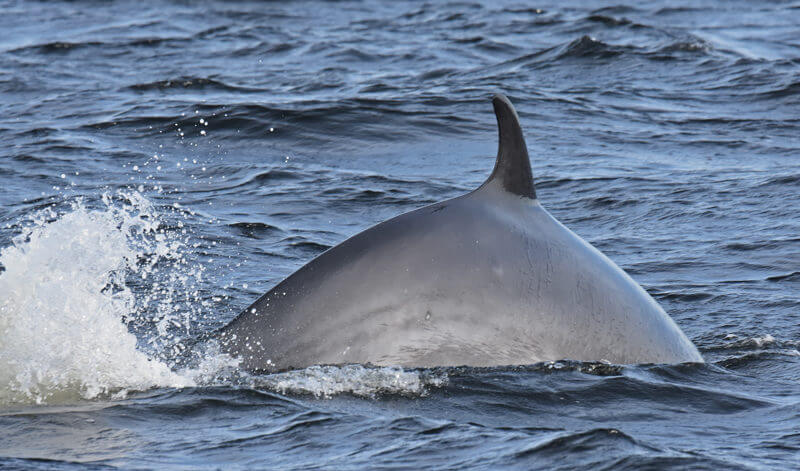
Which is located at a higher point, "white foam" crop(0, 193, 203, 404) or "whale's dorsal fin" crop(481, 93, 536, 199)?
"whale's dorsal fin" crop(481, 93, 536, 199)

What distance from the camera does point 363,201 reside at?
1378 centimetres

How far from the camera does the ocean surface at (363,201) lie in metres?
6.69

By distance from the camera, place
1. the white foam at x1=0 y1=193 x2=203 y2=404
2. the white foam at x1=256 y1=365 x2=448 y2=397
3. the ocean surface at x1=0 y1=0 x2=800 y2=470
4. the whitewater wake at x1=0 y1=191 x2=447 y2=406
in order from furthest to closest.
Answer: the white foam at x1=0 y1=193 x2=203 y2=404 < the whitewater wake at x1=0 y1=191 x2=447 y2=406 < the white foam at x1=256 y1=365 x2=448 y2=397 < the ocean surface at x1=0 y1=0 x2=800 y2=470

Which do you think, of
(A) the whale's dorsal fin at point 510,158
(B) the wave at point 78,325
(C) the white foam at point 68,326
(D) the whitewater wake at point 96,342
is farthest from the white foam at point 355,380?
(A) the whale's dorsal fin at point 510,158

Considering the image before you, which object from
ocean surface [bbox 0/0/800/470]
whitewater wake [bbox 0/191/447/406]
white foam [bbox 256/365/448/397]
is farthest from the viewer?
whitewater wake [bbox 0/191/447/406]

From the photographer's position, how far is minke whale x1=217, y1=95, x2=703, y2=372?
22.0ft

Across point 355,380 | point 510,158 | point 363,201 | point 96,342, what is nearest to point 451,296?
point 355,380

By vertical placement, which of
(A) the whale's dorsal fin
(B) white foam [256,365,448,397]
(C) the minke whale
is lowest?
(B) white foam [256,365,448,397]

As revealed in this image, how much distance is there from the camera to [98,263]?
28.8 ft

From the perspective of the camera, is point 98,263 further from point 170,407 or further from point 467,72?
point 467,72

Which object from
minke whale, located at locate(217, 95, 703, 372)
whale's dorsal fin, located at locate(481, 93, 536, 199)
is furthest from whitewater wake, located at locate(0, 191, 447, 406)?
whale's dorsal fin, located at locate(481, 93, 536, 199)

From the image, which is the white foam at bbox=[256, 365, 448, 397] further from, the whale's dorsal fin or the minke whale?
the whale's dorsal fin

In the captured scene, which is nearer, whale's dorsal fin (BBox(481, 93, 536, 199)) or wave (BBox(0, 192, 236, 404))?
whale's dorsal fin (BBox(481, 93, 536, 199))

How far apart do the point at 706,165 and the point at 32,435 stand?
1051 centimetres
